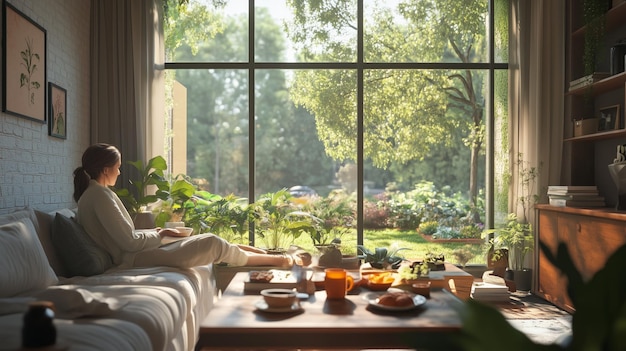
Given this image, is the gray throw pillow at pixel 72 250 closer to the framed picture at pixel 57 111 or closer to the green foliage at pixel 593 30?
the framed picture at pixel 57 111

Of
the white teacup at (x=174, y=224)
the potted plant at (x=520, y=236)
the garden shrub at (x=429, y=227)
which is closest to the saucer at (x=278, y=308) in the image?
the white teacup at (x=174, y=224)

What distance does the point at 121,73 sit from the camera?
504 cm

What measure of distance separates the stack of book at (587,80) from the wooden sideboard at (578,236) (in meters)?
0.97

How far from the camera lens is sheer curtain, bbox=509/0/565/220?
5.12 m

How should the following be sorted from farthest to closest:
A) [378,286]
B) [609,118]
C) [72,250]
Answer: [609,118], [72,250], [378,286]

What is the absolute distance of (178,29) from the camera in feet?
17.8

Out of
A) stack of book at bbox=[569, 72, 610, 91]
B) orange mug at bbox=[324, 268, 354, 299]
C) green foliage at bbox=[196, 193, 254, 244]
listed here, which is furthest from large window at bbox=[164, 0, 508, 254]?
orange mug at bbox=[324, 268, 354, 299]

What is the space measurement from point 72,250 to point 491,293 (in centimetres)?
311

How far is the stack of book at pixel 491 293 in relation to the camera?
4711mm

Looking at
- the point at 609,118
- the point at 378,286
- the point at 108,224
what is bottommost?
the point at 378,286

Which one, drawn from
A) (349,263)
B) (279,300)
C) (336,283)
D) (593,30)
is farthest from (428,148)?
(279,300)

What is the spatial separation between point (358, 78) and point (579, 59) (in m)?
1.81

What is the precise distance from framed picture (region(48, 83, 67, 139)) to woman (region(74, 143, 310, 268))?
2.05 ft

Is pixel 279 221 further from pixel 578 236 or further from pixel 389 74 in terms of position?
pixel 578 236
